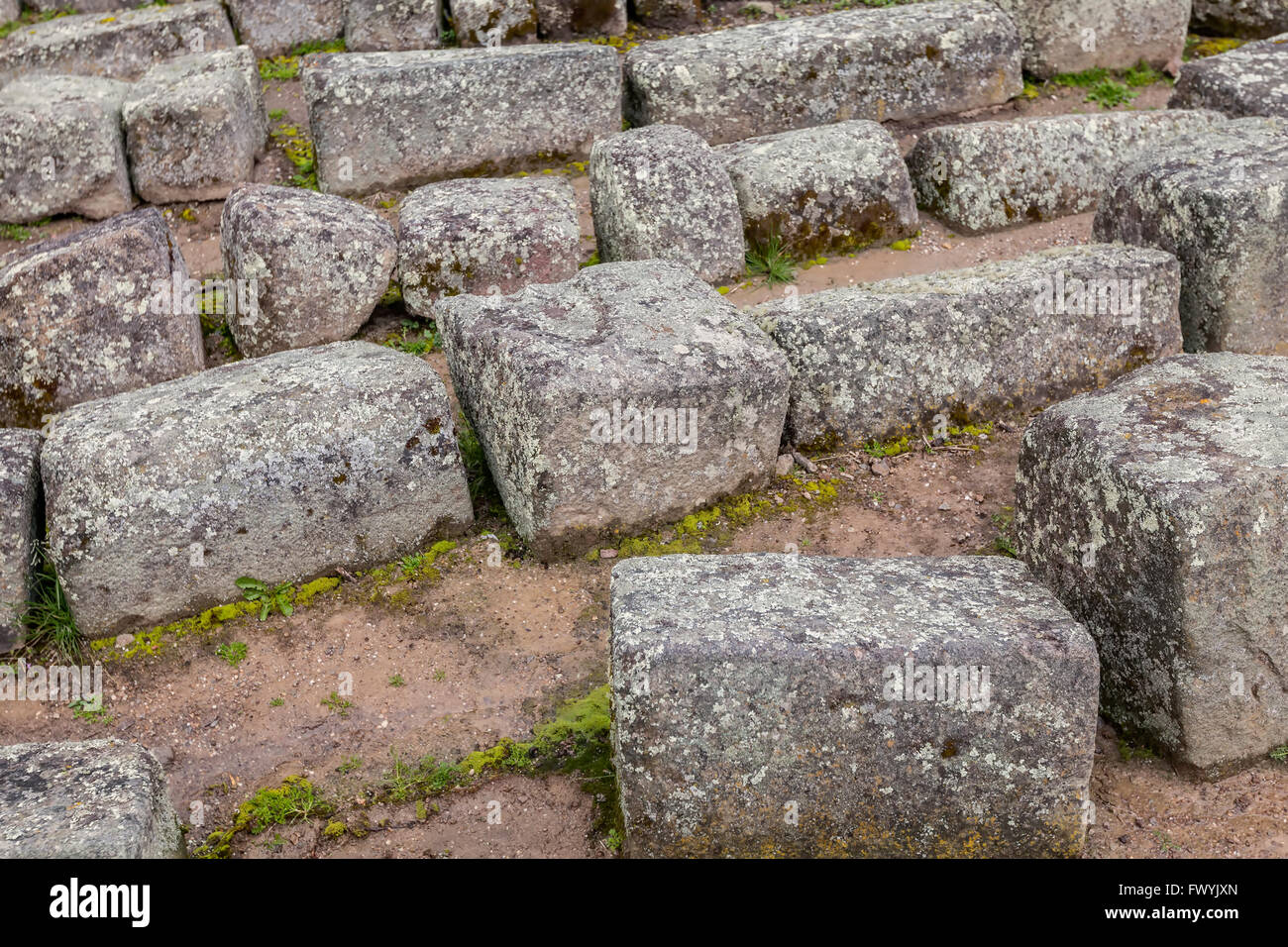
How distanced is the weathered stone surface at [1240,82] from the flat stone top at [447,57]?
3.76m

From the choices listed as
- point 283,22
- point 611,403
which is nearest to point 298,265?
point 611,403

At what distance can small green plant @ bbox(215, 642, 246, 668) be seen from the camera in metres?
4.79

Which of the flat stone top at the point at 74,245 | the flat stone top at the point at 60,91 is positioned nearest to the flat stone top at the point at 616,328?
the flat stone top at the point at 74,245

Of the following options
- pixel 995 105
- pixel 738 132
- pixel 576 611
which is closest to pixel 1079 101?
pixel 995 105

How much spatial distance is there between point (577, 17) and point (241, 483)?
5900mm

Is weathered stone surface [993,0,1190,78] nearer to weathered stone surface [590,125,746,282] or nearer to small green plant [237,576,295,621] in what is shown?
weathered stone surface [590,125,746,282]

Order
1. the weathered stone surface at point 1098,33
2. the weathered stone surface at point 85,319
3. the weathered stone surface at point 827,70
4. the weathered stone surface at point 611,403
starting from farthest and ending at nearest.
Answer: the weathered stone surface at point 1098,33 < the weathered stone surface at point 827,70 < the weathered stone surface at point 85,319 < the weathered stone surface at point 611,403

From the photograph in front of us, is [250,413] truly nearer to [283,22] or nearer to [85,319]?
[85,319]

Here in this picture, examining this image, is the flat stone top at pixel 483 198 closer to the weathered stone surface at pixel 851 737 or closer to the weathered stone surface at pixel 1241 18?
the weathered stone surface at pixel 851 737

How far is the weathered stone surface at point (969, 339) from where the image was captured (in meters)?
5.59

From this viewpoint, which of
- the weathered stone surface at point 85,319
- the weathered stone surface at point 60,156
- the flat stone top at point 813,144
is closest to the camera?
the weathered stone surface at point 85,319

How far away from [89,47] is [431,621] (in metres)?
6.55

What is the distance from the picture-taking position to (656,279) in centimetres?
566

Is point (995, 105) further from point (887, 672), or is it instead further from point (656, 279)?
point (887, 672)
